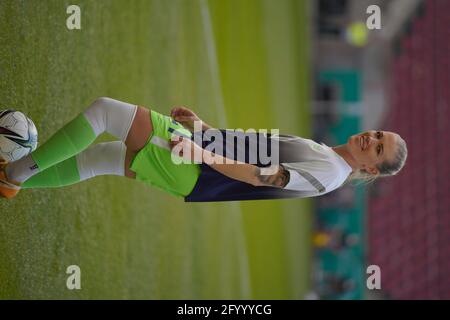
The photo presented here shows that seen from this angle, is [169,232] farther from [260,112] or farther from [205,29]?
[260,112]

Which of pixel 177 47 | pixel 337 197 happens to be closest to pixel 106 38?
pixel 177 47

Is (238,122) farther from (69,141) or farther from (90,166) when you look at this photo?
(69,141)

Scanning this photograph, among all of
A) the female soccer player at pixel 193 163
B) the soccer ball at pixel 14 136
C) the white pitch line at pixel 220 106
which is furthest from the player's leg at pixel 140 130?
the white pitch line at pixel 220 106

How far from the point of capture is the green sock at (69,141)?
2.49 metres

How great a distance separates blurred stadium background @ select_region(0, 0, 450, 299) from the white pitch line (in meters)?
0.04

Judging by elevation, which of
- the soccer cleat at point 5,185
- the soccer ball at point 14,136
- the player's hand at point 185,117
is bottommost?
the soccer cleat at point 5,185

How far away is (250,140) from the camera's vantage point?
263 centimetres

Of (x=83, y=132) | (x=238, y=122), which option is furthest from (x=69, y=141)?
(x=238, y=122)

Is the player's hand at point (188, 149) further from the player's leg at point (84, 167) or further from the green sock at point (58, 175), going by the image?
the green sock at point (58, 175)

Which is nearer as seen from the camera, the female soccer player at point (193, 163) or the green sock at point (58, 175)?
the female soccer player at point (193, 163)

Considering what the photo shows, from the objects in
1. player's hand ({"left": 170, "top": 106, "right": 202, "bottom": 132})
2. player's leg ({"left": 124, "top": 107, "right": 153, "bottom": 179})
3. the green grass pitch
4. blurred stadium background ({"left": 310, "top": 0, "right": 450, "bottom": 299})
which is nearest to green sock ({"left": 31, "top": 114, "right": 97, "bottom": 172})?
player's leg ({"left": 124, "top": 107, "right": 153, "bottom": 179})

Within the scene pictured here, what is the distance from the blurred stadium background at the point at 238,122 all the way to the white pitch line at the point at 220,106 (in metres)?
0.04

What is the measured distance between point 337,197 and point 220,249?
7752 mm

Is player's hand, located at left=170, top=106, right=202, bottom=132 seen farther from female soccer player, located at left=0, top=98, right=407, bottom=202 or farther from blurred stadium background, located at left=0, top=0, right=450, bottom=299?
blurred stadium background, located at left=0, top=0, right=450, bottom=299
